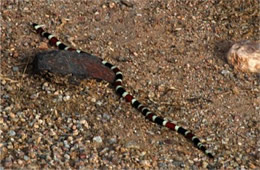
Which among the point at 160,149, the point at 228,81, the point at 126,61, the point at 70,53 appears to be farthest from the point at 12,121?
the point at 228,81

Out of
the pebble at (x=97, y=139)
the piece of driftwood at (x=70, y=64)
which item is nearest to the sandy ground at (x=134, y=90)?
the pebble at (x=97, y=139)

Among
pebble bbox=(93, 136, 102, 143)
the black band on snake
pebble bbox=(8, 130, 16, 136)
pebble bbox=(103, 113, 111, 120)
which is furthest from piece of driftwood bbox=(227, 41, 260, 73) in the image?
pebble bbox=(8, 130, 16, 136)

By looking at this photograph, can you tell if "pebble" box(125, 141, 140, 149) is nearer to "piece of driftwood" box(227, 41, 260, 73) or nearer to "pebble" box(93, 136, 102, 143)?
"pebble" box(93, 136, 102, 143)

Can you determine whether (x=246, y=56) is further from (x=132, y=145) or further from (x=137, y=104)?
(x=132, y=145)

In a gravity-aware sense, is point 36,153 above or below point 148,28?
below

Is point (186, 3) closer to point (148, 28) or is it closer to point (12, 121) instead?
point (148, 28)

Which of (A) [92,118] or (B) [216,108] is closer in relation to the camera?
(A) [92,118]
